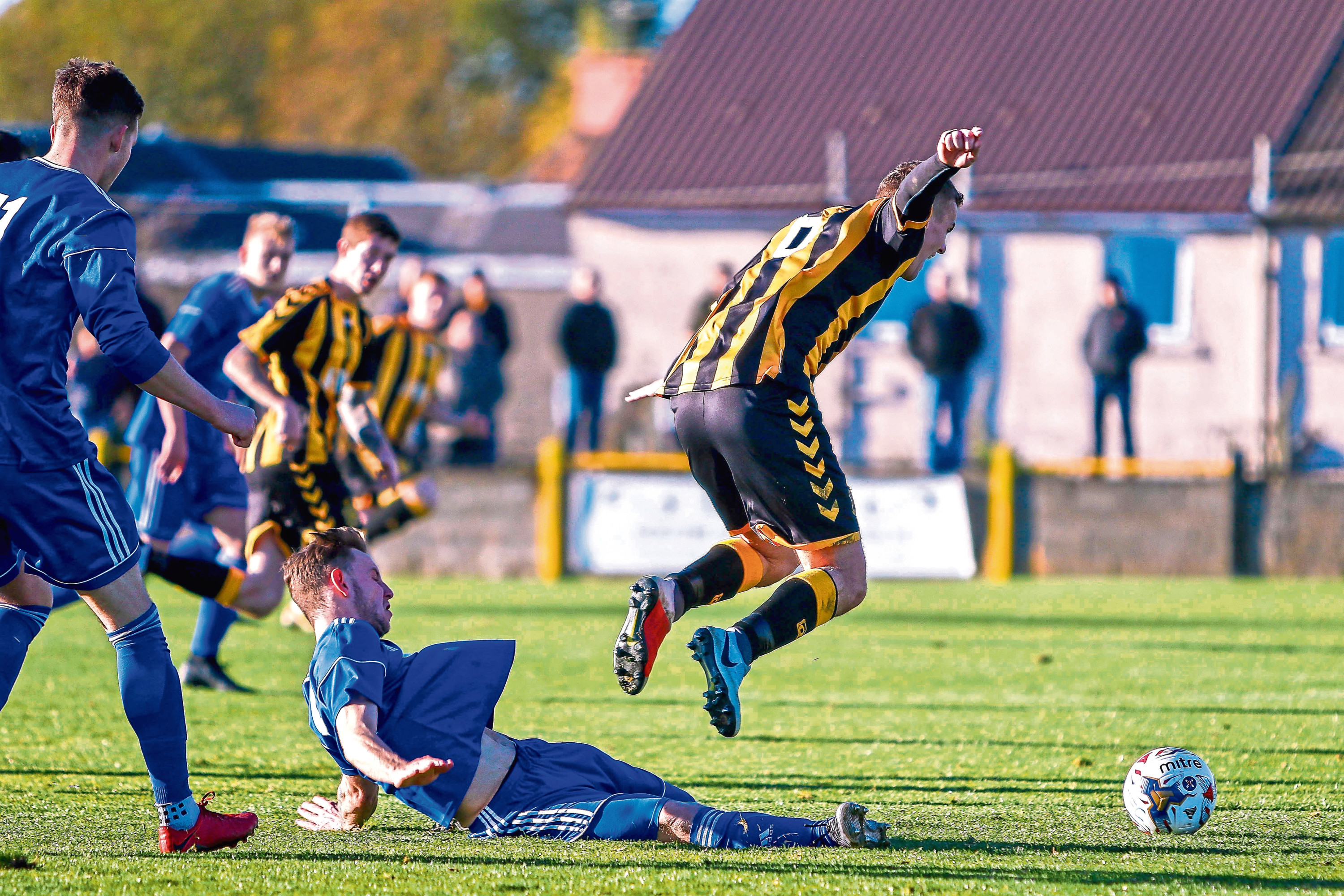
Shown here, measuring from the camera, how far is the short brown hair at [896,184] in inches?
238

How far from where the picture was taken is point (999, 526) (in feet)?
49.2

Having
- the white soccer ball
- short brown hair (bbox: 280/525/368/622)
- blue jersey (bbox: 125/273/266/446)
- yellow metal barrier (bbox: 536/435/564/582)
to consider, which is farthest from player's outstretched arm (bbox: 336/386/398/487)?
yellow metal barrier (bbox: 536/435/564/582)

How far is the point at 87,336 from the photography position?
1366 centimetres

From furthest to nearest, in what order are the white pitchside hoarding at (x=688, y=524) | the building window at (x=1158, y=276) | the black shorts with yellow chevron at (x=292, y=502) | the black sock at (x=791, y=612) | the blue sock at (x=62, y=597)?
the building window at (x=1158, y=276)
the white pitchside hoarding at (x=688, y=524)
the black shorts with yellow chevron at (x=292, y=502)
the blue sock at (x=62, y=597)
the black sock at (x=791, y=612)

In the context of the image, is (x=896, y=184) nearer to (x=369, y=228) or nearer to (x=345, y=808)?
(x=345, y=808)

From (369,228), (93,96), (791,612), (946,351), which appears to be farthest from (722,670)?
(946,351)

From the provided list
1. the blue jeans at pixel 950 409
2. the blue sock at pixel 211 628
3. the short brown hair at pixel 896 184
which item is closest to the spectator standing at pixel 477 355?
the blue jeans at pixel 950 409

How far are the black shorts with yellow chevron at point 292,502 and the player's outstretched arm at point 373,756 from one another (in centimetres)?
369

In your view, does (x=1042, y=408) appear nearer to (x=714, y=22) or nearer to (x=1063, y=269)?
(x=1063, y=269)

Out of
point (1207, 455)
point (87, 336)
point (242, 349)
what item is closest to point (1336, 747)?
point (242, 349)

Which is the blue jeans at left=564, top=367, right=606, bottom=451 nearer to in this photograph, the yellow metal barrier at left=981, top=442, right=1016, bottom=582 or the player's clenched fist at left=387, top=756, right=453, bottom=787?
the yellow metal barrier at left=981, top=442, right=1016, bottom=582

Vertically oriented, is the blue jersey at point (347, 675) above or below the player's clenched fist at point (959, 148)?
below

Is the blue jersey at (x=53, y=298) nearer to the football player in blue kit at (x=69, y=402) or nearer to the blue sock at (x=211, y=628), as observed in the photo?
the football player in blue kit at (x=69, y=402)

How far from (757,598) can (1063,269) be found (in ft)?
45.3
